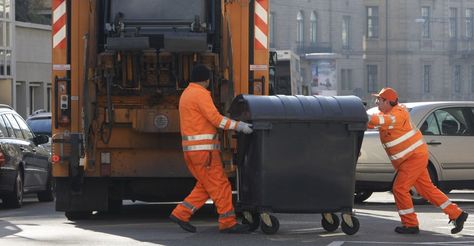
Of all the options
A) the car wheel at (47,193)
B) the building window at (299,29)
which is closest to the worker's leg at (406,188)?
the car wheel at (47,193)

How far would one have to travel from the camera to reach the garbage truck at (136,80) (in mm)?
13477

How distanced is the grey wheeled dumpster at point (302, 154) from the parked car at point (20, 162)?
5.96 meters

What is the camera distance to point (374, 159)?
17.5 metres

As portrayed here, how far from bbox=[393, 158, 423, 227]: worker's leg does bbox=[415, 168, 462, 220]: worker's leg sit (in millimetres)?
119

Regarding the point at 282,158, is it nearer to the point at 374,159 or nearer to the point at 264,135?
the point at 264,135

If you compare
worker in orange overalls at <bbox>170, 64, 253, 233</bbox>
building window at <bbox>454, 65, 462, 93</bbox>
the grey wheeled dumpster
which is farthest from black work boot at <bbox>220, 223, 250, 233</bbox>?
Answer: building window at <bbox>454, 65, 462, 93</bbox>

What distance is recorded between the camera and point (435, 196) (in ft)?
41.7

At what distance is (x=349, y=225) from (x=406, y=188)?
0.79 meters

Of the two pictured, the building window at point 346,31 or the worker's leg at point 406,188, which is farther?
the building window at point 346,31

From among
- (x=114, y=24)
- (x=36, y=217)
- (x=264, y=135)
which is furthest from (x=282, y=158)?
(x=36, y=217)

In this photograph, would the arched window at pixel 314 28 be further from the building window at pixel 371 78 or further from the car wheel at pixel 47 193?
the car wheel at pixel 47 193

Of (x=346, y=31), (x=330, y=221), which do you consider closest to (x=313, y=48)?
(x=346, y=31)

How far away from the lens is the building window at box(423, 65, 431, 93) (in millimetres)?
86125

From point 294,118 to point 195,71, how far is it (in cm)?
107
